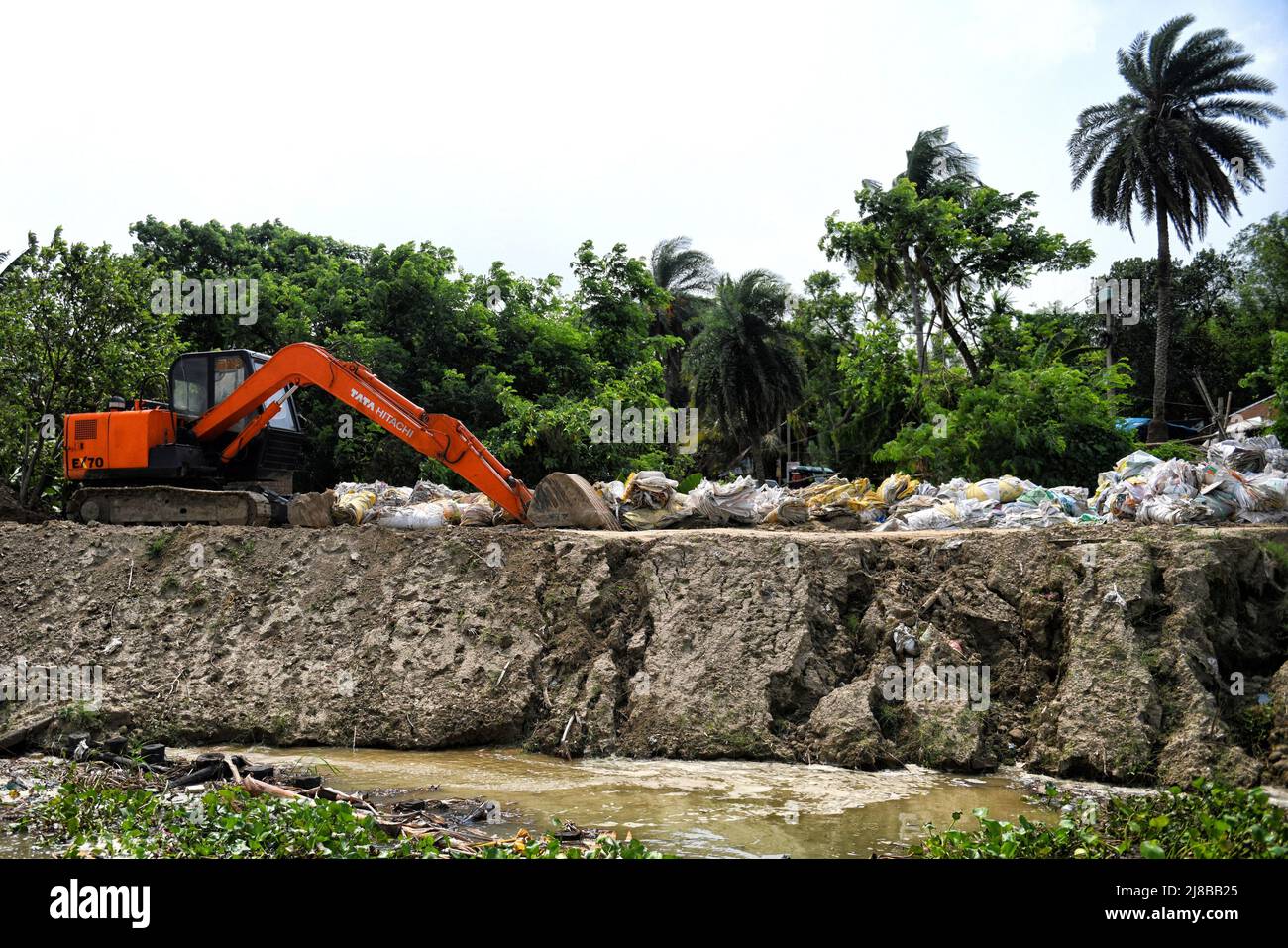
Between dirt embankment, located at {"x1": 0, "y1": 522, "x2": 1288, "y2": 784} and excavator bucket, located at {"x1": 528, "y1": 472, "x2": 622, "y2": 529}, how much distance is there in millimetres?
425

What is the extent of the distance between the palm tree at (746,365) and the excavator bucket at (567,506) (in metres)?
20.6

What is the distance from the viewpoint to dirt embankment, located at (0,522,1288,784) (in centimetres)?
838

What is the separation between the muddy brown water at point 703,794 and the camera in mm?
6688

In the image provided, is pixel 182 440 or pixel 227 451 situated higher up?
pixel 182 440

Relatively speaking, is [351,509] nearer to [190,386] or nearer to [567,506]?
[567,506]

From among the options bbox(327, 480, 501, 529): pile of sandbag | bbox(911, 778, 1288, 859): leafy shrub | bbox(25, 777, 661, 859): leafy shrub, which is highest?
bbox(327, 480, 501, 529): pile of sandbag

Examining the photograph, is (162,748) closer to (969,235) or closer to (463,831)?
(463,831)

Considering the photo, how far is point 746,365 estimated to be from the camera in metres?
31.9

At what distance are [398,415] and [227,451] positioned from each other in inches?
111

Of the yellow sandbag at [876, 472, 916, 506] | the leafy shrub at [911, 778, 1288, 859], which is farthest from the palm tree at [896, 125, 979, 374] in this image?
the leafy shrub at [911, 778, 1288, 859]

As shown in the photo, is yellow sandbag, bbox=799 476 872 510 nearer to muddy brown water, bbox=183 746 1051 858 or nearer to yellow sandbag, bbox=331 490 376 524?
muddy brown water, bbox=183 746 1051 858

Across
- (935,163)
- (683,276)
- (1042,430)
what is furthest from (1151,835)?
(683,276)
